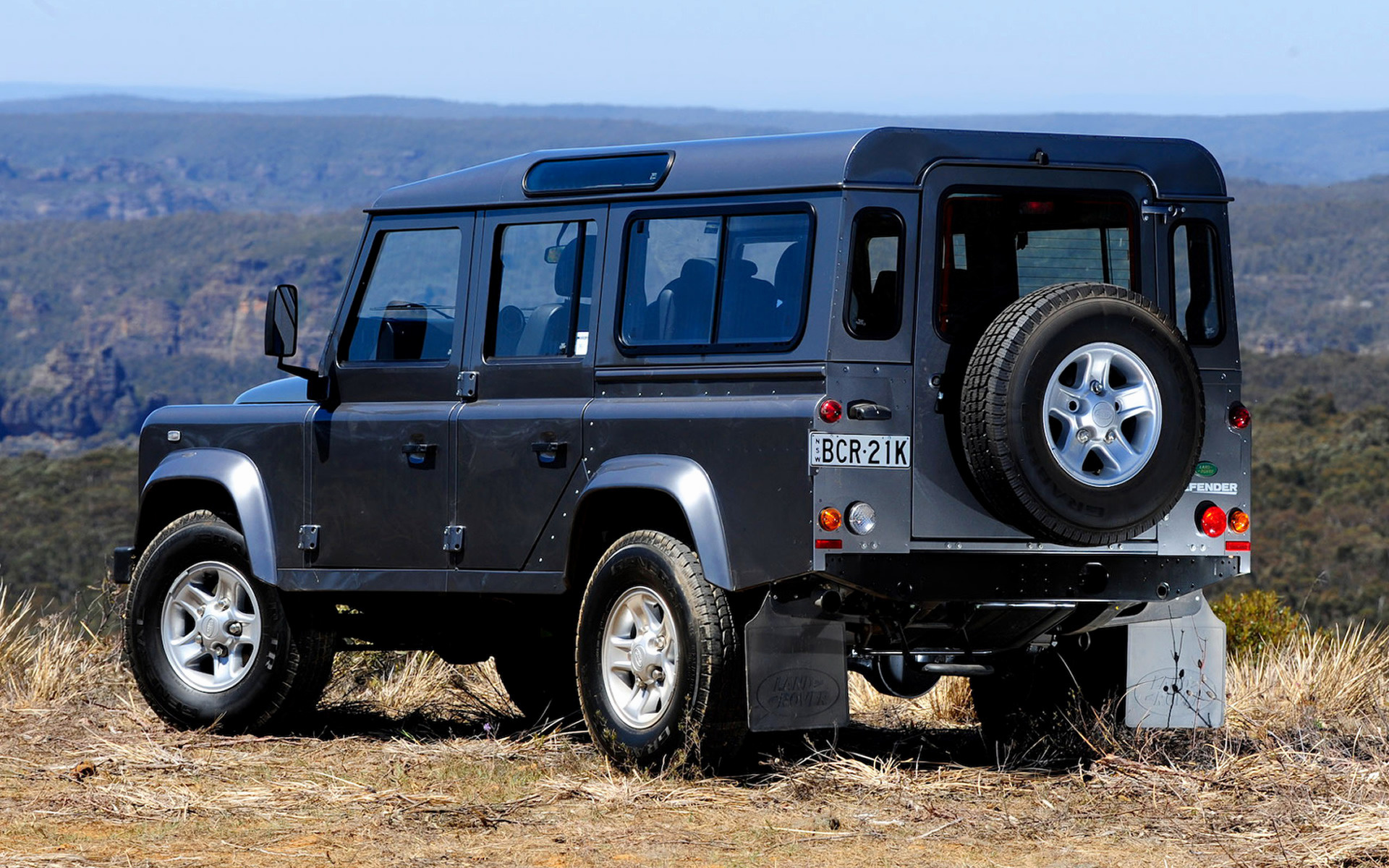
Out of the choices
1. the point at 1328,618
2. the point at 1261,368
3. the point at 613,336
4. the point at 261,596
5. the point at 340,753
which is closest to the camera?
the point at 613,336

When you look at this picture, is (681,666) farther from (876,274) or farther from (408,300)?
(408,300)

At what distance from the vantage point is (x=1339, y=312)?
12019 centimetres

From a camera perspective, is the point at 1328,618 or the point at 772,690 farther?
the point at 1328,618

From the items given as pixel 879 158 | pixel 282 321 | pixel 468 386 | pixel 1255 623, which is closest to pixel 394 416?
pixel 468 386

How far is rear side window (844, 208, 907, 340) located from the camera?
6.40m

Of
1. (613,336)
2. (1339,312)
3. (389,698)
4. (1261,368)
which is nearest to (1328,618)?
(389,698)

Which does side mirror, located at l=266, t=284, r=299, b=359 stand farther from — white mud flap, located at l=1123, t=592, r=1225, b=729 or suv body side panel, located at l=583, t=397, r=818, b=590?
white mud flap, located at l=1123, t=592, r=1225, b=729

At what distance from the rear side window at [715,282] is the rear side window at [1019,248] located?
0.52 m

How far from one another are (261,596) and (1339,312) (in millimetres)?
119916

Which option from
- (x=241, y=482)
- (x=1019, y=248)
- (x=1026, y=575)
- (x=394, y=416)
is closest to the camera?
(x=1026, y=575)

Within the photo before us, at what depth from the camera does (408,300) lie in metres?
7.98

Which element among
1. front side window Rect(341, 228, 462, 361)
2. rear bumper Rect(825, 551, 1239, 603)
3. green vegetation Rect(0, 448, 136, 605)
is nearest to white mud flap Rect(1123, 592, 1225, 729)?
rear bumper Rect(825, 551, 1239, 603)

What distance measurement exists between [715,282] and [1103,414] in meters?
1.43

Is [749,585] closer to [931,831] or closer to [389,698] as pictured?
[931,831]
